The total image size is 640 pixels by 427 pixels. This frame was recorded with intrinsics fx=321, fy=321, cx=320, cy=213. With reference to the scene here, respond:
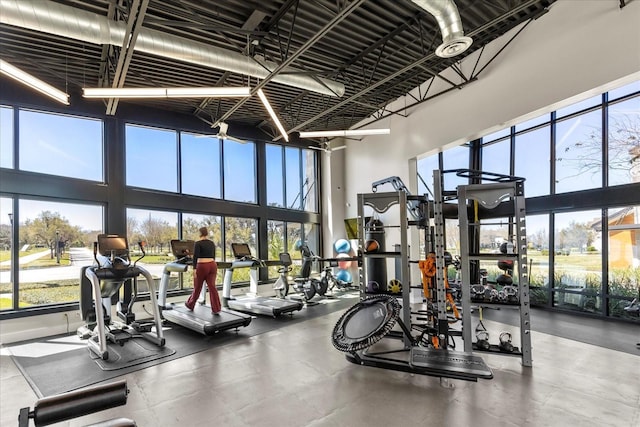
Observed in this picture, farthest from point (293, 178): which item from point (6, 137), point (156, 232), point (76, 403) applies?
point (76, 403)

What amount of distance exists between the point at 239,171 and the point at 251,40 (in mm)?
4732

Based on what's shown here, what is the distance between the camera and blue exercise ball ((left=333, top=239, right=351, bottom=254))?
10.8 m

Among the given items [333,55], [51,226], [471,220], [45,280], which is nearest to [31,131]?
[51,226]

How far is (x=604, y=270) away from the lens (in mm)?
6258

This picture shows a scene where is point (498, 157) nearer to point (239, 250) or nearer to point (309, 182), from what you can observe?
point (309, 182)

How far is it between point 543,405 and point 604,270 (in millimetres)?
4782

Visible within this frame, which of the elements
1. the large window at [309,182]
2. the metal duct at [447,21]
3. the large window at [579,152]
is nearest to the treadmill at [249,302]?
the large window at [309,182]

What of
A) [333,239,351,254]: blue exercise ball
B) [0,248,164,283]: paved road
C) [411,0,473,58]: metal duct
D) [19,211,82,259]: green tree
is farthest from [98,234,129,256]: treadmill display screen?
[333,239,351,254]: blue exercise ball

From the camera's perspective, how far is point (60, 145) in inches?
264

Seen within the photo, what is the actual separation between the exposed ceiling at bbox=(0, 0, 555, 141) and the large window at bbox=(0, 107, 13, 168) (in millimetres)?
944

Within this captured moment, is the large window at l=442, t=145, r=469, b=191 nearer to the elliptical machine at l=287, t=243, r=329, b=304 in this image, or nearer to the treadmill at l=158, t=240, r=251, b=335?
the elliptical machine at l=287, t=243, r=329, b=304

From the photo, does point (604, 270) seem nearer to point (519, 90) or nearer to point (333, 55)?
point (519, 90)

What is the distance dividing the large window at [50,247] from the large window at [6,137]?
768 millimetres

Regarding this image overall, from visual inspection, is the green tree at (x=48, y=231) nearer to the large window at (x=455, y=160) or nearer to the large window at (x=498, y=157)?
the large window at (x=455, y=160)
